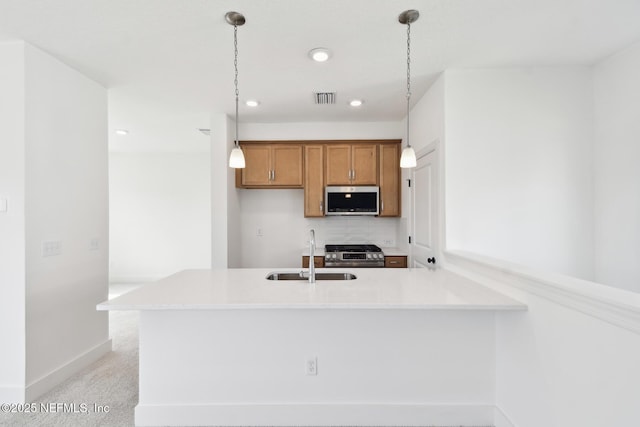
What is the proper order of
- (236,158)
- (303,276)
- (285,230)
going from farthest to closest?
(285,230), (303,276), (236,158)

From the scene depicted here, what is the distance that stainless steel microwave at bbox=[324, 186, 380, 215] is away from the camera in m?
4.06

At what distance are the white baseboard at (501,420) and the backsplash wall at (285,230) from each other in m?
2.63

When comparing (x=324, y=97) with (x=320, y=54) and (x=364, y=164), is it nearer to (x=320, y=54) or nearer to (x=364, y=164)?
(x=320, y=54)

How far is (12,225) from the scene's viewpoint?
2211 mm

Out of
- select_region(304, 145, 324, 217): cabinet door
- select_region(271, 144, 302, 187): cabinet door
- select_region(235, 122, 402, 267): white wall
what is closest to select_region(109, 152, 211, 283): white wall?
select_region(235, 122, 402, 267): white wall

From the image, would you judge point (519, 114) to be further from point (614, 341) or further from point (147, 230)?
point (147, 230)

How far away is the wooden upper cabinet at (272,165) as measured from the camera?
4.11m

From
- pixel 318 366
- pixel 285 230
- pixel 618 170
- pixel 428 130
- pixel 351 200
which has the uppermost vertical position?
pixel 428 130

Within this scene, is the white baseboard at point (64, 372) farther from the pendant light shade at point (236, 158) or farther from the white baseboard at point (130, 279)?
the white baseboard at point (130, 279)

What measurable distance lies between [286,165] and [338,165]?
0.69m

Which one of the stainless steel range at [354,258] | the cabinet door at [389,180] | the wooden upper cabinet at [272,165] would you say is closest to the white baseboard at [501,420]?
the stainless steel range at [354,258]

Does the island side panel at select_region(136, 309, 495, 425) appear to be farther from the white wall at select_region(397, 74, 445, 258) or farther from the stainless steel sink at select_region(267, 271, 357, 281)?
the white wall at select_region(397, 74, 445, 258)

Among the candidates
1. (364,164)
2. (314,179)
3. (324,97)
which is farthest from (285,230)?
(324,97)

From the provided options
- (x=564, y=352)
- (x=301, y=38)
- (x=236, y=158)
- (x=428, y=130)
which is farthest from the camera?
(x=428, y=130)
